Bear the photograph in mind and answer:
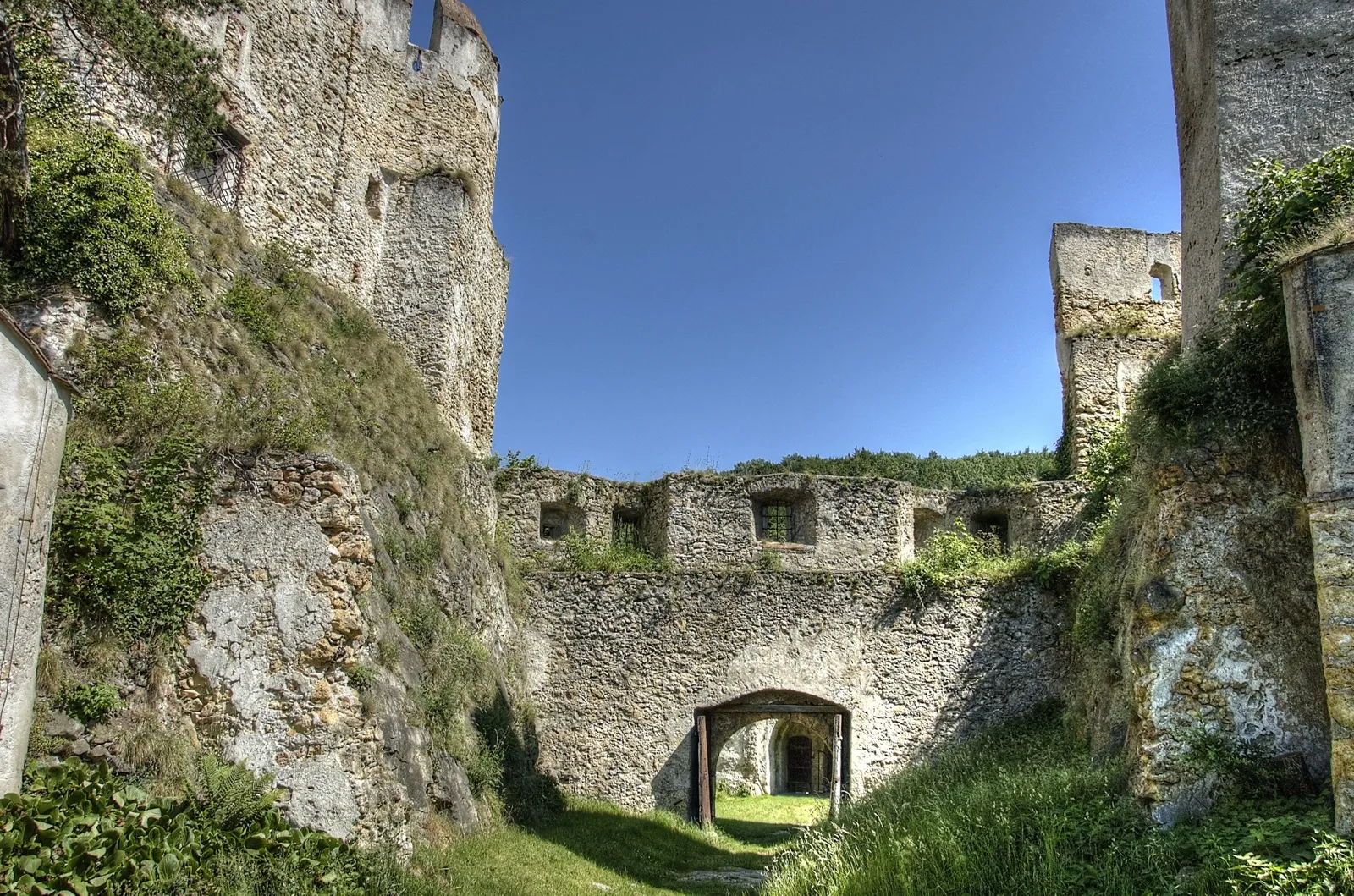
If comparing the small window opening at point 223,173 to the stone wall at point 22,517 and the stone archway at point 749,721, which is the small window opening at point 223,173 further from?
the stone archway at point 749,721

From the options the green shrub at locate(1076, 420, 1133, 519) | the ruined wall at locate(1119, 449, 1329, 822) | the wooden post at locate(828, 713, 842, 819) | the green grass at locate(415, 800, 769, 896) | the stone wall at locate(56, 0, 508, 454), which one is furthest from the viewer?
the wooden post at locate(828, 713, 842, 819)

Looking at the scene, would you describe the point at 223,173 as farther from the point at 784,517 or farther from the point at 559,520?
the point at 784,517

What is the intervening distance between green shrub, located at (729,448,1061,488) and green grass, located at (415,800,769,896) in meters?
12.3

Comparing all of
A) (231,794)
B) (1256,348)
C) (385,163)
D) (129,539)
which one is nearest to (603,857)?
(231,794)

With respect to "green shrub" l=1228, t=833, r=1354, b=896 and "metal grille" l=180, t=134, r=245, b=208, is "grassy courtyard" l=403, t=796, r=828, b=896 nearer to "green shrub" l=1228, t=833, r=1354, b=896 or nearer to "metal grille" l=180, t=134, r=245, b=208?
"green shrub" l=1228, t=833, r=1354, b=896

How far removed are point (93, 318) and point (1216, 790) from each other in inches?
452

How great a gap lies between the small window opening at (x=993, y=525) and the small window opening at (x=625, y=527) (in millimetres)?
7798

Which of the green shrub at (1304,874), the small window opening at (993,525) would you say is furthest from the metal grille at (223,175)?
the small window opening at (993,525)

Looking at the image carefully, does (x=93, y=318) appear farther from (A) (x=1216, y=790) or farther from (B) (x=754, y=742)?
(B) (x=754, y=742)

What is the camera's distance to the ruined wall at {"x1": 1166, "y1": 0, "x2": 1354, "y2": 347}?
39.0 ft

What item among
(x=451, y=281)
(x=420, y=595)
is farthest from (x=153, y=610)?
(x=451, y=281)

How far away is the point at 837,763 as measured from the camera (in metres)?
17.9

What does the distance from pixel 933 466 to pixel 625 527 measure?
11906mm

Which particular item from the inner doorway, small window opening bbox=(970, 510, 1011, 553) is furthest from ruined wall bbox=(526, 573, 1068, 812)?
the inner doorway
